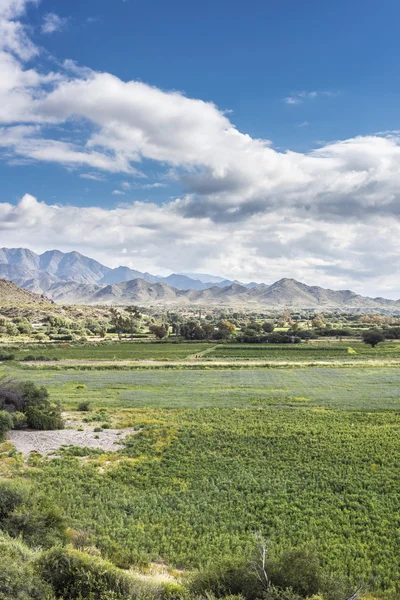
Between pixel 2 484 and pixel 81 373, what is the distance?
55.0m

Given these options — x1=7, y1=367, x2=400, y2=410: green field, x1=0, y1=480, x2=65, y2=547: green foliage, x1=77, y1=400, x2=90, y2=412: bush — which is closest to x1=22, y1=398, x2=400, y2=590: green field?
x1=0, y1=480, x2=65, y2=547: green foliage

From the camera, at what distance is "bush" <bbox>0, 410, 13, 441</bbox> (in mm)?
31403

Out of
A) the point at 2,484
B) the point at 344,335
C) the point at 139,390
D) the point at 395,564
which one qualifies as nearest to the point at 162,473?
the point at 2,484

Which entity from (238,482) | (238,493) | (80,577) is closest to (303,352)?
(238,482)

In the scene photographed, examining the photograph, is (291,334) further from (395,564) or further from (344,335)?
(395,564)

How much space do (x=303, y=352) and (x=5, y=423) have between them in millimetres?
77817

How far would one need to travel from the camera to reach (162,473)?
24.3m

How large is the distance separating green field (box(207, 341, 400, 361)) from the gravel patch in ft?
191

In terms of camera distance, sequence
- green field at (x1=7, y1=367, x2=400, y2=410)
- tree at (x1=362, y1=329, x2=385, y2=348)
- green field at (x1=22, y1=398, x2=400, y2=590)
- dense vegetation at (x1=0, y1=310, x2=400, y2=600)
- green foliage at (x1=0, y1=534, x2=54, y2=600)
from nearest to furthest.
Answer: green foliage at (x1=0, y1=534, x2=54, y2=600)
dense vegetation at (x1=0, y1=310, x2=400, y2=600)
green field at (x1=22, y1=398, x2=400, y2=590)
green field at (x1=7, y1=367, x2=400, y2=410)
tree at (x1=362, y1=329, x2=385, y2=348)

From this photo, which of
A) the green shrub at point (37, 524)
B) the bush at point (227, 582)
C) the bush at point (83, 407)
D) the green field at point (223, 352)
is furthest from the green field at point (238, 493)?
A: the green field at point (223, 352)

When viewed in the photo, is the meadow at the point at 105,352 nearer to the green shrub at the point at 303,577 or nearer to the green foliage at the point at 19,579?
the green foliage at the point at 19,579

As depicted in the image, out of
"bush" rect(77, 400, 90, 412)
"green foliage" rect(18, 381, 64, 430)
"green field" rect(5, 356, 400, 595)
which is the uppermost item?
"green foliage" rect(18, 381, 64, 430)

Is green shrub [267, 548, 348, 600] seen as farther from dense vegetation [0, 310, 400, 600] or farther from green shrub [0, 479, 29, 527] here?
green shrub [0, 479, 29, 527]

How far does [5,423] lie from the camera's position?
31.9 meters
